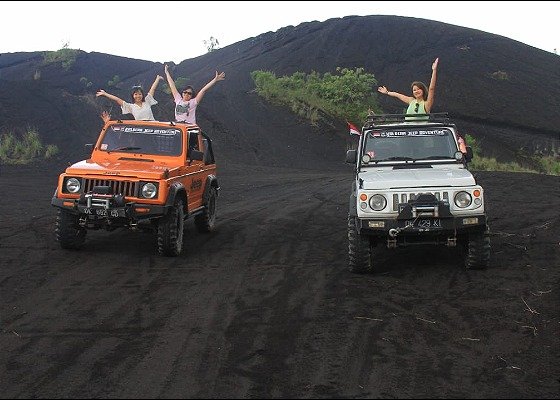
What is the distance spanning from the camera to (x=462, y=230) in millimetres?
8891

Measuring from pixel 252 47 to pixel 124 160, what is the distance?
3931cm

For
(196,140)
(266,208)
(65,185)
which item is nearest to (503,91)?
(266,208)

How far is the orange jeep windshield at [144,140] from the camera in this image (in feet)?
37.4

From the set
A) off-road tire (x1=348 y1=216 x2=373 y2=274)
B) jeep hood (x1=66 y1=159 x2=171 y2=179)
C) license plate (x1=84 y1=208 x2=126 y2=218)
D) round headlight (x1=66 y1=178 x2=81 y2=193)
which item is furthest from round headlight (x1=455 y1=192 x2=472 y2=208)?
round headlight (x1=66 y1=178 x2=81 y2=193)

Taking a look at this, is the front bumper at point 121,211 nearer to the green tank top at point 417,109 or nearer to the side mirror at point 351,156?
the side mirror at point 351,156

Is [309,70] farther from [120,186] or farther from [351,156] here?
[120,186]

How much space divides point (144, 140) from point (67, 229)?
6.57ft

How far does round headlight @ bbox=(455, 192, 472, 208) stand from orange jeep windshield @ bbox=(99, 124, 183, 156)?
454cm

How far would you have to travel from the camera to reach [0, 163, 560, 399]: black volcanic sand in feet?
17.5

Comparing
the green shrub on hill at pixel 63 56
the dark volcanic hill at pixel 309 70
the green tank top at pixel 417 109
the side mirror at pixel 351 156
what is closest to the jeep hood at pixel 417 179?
the side mirror at pixel 351 156

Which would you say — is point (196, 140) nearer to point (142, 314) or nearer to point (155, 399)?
point (142, 314)

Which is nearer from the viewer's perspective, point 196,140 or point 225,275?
point 225,275

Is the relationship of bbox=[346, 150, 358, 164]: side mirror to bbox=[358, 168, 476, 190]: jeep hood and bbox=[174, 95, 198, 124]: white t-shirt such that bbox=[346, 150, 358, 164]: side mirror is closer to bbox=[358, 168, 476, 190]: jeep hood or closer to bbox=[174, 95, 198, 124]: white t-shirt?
bbox=[358, 168, 476, 190]: jeep hood

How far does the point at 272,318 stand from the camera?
7.06m
